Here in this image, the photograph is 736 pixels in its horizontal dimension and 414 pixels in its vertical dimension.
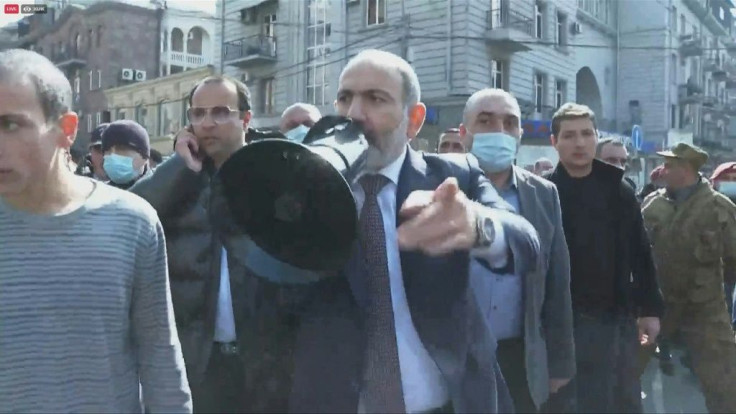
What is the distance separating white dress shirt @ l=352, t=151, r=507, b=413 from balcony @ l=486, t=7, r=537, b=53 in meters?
13.1

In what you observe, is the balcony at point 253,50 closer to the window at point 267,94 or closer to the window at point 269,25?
the window at point 269,25

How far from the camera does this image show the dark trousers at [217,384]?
8.72 ft

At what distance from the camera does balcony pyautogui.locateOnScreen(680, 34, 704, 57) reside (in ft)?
115

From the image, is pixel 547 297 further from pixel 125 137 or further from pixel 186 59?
pixel 186 59

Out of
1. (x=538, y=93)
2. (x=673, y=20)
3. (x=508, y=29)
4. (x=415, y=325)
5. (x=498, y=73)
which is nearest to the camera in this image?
(x=415, y=325)

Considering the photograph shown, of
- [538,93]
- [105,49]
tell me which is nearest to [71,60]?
[105,49]

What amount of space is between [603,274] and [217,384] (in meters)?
1.89

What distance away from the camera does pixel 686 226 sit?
5.05 m

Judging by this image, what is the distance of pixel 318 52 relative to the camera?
1791 centimetres

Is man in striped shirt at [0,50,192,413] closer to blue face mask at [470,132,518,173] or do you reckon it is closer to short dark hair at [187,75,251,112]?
short dark hair at [187,75,251,112]

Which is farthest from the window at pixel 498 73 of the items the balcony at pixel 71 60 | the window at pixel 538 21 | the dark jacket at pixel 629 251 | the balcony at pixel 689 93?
the balcony at pixel 71 60

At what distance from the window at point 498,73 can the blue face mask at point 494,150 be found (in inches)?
573

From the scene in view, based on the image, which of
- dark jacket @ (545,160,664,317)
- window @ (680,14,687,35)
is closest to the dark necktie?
dark jacket @ (545,160,664,317)

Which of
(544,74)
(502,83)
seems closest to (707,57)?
(544,74)
